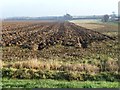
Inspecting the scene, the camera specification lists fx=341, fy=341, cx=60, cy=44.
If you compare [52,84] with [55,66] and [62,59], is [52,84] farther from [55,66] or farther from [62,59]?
[62,59]

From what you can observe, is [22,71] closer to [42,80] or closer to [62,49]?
[42,80]

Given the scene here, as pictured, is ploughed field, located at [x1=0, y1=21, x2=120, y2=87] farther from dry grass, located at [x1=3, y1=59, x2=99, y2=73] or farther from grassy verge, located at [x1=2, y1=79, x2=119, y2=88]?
grassy verge, located at [x1=2, y1=79, x2=119, y2=88]

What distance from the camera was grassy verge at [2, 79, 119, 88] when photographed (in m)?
10.8

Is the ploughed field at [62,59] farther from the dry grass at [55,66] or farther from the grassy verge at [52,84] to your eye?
the grassy verge at [52,84]

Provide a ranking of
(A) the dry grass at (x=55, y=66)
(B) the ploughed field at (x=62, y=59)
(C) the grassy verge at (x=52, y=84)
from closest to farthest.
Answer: (C) the grassy verge at (x=52, y=84), (B) the ploughed field at (x=62, y=59), (A) the dry grass at (x=55, y=66)

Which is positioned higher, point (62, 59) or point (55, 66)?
point (55, 66)

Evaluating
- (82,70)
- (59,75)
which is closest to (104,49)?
(82,70)

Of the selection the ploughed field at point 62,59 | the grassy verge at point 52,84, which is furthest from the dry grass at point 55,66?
the grassy verge at point 52,84

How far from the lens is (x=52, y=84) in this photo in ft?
36.1

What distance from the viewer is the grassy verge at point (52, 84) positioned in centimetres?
1075

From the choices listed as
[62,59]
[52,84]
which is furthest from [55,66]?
[52,84]

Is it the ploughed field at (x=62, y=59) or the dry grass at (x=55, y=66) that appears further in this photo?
the dry grass at (x=55, y=66)

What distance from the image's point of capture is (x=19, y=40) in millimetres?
22453

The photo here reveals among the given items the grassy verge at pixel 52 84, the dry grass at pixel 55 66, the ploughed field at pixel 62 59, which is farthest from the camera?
the dry grass at pixel 55 66
